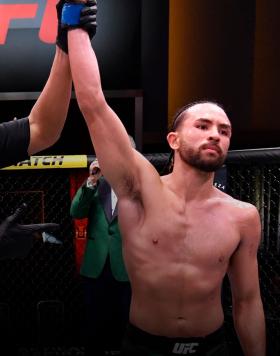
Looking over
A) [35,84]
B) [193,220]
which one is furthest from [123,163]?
[35,84]

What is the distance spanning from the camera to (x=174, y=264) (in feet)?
4.67

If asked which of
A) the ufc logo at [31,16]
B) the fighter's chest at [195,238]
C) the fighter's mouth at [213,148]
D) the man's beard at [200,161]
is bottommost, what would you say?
the fighter's chest at [195,238]

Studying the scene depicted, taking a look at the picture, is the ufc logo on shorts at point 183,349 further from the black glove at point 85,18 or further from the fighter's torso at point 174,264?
the black glove at point 85,18

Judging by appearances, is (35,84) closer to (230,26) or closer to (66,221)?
(66,221)

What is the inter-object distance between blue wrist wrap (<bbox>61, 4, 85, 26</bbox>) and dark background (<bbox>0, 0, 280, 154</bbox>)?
2239mm

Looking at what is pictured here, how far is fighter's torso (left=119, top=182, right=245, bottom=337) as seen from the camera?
1.42 m

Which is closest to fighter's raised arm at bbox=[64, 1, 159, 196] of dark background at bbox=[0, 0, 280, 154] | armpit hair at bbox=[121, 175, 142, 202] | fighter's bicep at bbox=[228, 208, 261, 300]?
armpit hair at bbox=[121, 175, 142, 202]

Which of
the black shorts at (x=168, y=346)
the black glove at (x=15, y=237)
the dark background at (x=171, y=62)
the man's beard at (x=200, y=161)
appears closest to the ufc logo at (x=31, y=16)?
the dark background at (x=171, y=62)

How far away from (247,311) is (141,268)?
0.41 meters

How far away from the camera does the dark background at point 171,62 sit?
336 centimetres

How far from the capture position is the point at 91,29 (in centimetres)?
117

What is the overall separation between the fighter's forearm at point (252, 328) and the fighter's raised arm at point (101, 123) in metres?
0.59

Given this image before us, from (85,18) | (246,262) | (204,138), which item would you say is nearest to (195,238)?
(246,262)

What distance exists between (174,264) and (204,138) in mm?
429
